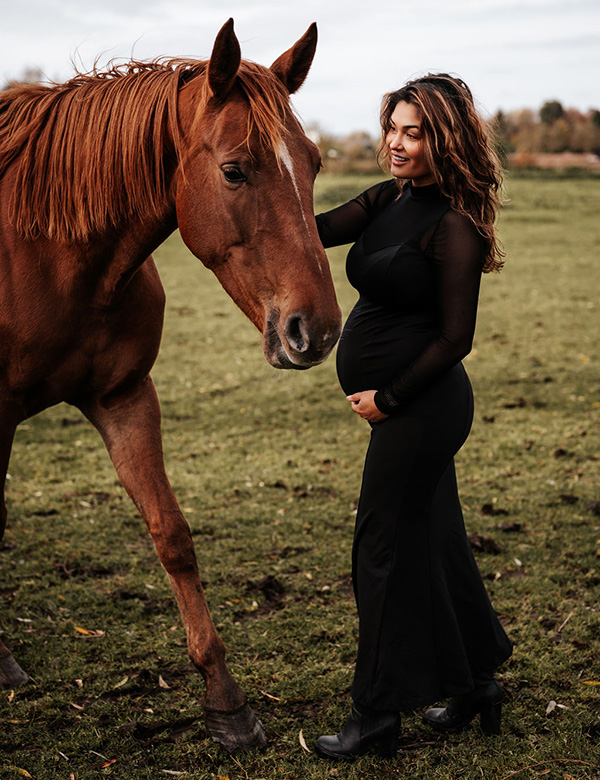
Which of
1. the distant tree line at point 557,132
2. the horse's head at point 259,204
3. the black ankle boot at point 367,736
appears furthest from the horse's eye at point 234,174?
the distant tree line at point 557,132

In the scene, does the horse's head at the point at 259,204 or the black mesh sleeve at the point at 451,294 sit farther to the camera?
the black mesh sleeve at the point at 451,294

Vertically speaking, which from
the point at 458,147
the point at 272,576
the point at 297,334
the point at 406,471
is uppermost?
the point at 458,147

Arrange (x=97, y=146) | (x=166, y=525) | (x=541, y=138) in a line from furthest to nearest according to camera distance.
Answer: (x=541, y=138) < (x=166, y=525) < (x=97, y=146)

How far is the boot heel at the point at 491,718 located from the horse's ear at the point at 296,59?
7.63ft

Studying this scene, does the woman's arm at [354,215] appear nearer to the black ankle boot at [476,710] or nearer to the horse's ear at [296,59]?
the horse's ear at [296,59]

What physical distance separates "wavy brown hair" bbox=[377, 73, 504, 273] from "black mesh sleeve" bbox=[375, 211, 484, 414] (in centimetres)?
7

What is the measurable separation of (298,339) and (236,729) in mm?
1488

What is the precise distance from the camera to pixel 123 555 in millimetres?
4508

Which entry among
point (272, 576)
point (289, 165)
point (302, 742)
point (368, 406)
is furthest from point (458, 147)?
point (272, 576)

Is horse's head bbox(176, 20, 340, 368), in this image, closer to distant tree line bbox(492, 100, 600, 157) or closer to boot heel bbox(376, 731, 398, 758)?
boot heel bbox(376, 731, 398, 758)

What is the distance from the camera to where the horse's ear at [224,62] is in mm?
2275

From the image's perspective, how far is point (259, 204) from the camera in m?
2.38

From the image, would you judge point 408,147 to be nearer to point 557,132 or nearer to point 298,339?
point 298,339

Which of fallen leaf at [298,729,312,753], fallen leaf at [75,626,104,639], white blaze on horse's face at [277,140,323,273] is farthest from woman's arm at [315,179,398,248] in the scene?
fallen leaf at [75,626,104,639]
